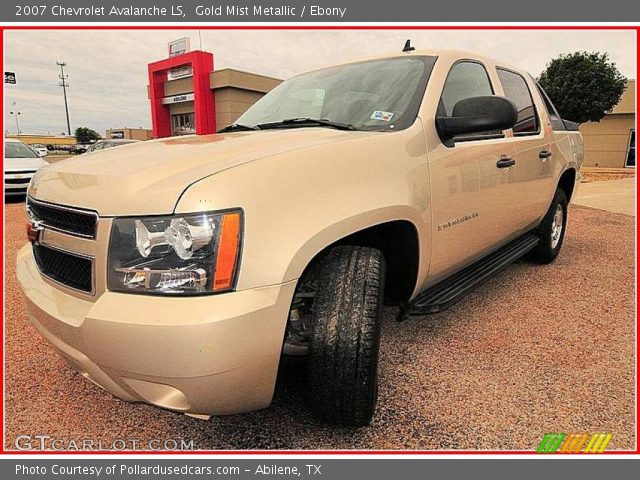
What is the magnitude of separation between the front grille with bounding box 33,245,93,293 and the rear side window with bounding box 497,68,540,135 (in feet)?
9.79

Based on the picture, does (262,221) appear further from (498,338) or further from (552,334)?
(552,334)

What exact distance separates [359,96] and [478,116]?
0.70 m

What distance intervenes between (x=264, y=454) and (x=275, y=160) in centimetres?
121

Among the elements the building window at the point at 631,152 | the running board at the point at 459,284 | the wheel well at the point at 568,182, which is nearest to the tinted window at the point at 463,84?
the running board at the point at 459,284

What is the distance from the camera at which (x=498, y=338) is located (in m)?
2.94

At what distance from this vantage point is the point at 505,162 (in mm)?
3074

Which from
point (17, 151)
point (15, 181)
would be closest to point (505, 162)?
point (15, 181)

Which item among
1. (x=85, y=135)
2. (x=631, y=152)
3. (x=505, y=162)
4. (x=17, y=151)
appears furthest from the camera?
(x=85, y=135)

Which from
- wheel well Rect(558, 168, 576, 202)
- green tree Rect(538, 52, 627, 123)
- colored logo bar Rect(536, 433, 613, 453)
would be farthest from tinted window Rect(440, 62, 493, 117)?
green tree Rect(538, 52, 627, 123)

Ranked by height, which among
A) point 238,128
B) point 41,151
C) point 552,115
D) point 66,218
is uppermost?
point 552,115

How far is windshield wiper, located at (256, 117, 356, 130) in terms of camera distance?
2.44 metres

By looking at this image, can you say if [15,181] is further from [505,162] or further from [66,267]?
[505,162]

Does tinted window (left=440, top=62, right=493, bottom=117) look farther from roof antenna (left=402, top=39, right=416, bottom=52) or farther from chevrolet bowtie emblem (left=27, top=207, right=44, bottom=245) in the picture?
chevrolet bowtie emblem (left=27, top=207, right=44, bottom=245)

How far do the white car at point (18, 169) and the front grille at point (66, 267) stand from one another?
989 cm
